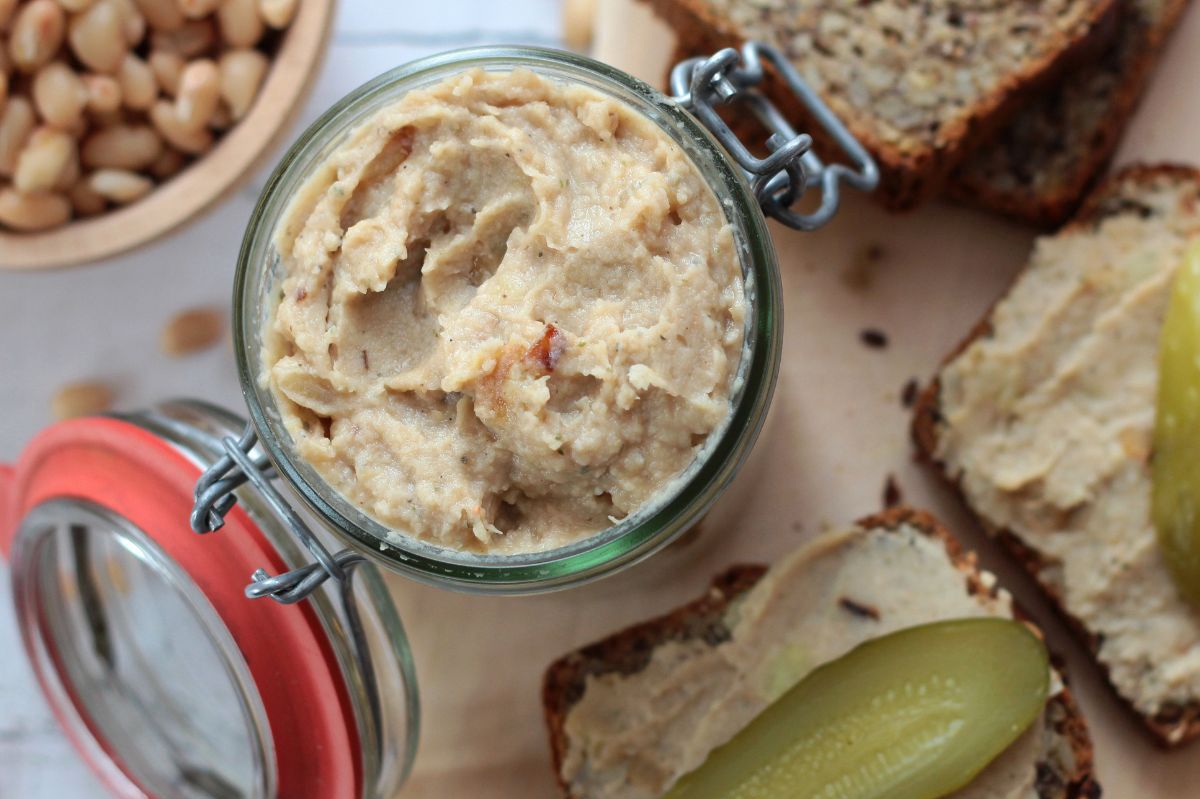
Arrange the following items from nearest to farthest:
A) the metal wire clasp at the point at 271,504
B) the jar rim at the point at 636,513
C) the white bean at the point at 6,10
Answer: the jar rim at the point at 636,513, the metal wire clasp at the point at 271,504, the white bean at the point at 6,10

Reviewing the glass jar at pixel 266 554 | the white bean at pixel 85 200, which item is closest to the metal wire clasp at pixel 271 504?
the glass jar at pixel 266 554

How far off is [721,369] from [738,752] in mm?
814

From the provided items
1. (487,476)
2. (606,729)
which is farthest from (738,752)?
(487,476)

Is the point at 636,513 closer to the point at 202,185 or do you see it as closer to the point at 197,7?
the point at 202,185

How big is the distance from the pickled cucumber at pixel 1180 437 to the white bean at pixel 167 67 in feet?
6.37

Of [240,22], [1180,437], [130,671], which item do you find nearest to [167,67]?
[240,22]

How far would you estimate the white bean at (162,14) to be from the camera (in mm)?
2367

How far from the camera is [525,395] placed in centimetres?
149

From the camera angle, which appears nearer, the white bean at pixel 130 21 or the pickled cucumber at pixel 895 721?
the pickled cucumber at pixel 895 721

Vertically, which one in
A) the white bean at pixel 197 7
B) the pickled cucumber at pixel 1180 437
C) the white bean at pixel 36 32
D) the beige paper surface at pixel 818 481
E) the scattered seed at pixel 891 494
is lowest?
the pickled cucumber at pixel 1180 437

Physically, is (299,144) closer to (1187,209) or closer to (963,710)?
(963,710)

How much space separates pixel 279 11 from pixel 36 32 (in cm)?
46

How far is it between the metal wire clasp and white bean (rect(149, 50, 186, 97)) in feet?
3.13

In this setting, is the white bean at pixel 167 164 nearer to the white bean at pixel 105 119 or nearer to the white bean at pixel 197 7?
the white bean at pixel 105 119
